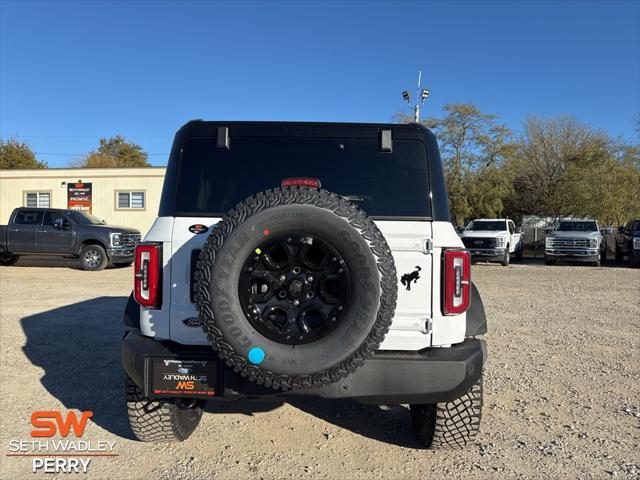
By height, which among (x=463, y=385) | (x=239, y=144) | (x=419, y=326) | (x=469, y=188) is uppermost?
(x=469, y=188)

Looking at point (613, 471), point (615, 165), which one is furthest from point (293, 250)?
point (615, 165)

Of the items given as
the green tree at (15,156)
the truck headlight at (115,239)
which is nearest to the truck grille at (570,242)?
the truck headlight at (115,239)

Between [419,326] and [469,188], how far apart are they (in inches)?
1194

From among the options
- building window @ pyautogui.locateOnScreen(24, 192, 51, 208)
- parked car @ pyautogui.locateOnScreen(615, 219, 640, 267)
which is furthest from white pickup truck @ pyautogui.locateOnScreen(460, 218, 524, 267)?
building window @ pyautogui.locateOnScreen(24, 192, 51, 208)

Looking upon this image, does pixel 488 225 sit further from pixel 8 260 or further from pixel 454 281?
pixel 8 260

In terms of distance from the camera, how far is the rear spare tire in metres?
2.29

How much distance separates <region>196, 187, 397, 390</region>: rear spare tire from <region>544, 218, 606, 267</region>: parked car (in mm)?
17265

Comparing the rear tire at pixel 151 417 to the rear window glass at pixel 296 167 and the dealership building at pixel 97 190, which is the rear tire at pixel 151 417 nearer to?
the rear window glass at pixel 296 167

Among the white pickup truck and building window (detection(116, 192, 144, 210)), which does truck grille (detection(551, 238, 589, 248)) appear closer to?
the white pickup truck

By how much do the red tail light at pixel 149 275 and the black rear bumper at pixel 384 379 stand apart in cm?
30

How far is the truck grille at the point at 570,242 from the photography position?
17.0 m

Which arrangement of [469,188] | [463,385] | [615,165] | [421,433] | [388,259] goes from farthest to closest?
[469,188], [615,165], [421,433], [463,385], [388,259]

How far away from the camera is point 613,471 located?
291 cm

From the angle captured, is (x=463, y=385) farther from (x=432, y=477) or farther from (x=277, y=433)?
(x=277, y=433)
